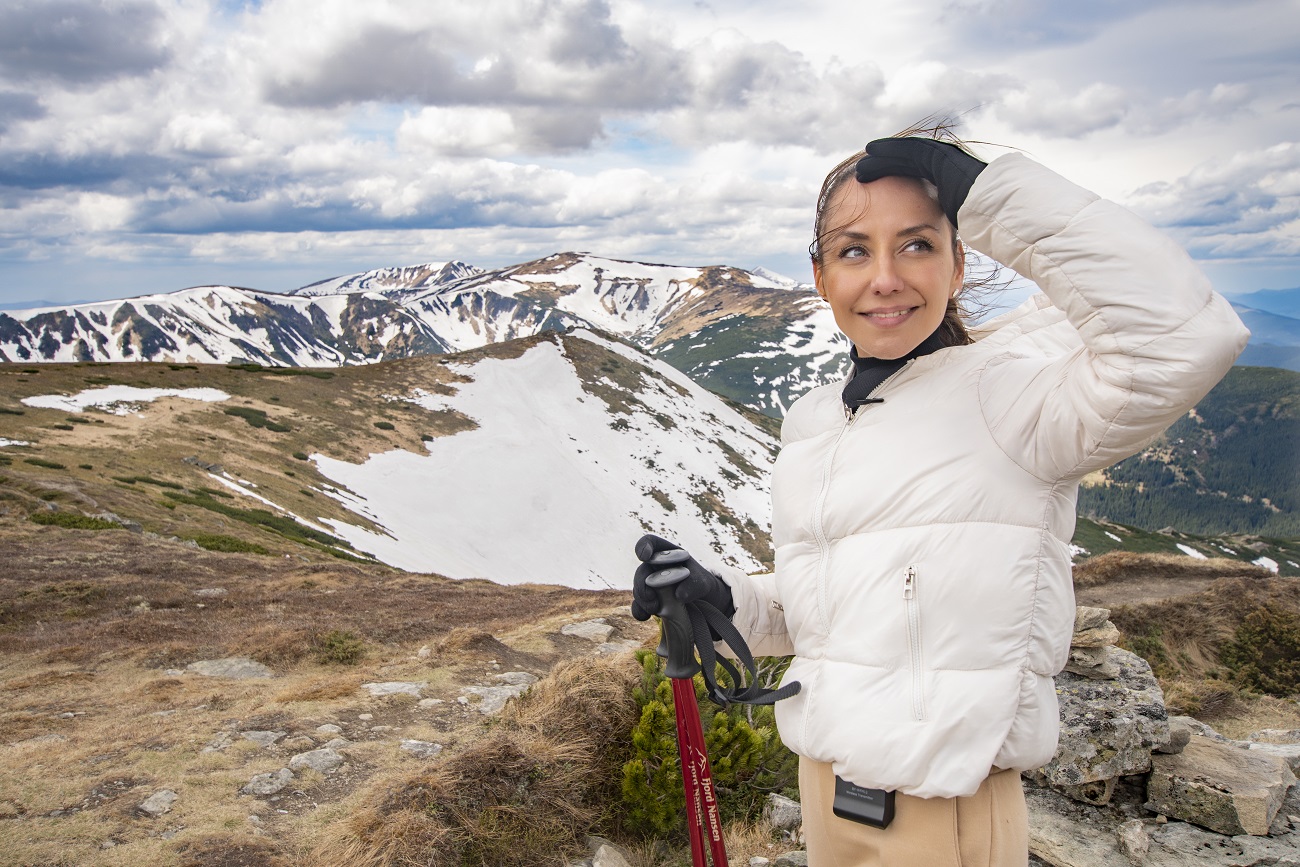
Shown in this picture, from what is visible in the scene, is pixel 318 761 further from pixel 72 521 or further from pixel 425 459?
pixel 425 459

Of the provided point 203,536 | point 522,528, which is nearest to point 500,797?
point 203,536

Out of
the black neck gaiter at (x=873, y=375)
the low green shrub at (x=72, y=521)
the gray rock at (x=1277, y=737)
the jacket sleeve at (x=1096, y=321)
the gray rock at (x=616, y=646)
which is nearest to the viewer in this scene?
the jacket sleeve at (x=1096, y=321)

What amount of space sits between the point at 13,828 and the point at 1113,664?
29.3ft

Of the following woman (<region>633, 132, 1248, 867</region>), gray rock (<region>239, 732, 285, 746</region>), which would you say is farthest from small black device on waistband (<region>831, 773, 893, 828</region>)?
gray rock (<region>239, 732, 285, 746</region>)

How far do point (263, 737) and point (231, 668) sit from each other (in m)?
3.45

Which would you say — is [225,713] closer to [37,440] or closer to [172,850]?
[172,850]

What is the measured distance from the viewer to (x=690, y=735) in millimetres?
3133

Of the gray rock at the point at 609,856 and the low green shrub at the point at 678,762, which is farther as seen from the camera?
the low green shrub at the point at 678,762

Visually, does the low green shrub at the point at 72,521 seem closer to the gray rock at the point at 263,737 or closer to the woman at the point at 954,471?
the gray rock at the point at 263,737

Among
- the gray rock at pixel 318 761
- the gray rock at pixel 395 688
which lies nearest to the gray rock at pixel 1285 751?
the gray rock at pixel 318 761

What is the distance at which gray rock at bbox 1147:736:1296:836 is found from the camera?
512cm

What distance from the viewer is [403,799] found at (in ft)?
16.9

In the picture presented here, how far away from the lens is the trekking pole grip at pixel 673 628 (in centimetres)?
258

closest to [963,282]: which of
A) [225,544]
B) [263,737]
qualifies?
[263,737]
